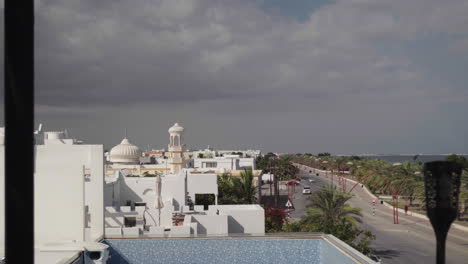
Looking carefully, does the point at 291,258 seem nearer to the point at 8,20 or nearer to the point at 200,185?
the point at 8,20

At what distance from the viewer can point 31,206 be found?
2.14 metres

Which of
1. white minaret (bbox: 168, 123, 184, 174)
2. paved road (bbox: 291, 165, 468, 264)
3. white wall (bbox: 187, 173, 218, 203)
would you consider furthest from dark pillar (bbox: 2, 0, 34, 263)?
white minaret (bbox: 168, 123, 184, 174)

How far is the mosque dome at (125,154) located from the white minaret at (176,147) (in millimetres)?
5403

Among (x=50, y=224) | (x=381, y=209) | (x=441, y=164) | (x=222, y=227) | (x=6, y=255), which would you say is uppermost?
(x=441, y=164)

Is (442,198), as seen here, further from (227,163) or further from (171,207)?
(227,163)

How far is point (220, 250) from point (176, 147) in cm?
2267

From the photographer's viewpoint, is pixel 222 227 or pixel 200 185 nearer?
pixel 222 227

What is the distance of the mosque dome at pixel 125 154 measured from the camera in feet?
126

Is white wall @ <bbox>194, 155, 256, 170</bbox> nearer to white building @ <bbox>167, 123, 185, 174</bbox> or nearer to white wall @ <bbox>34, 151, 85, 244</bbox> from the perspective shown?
white building @ <bbox>167, 123, 185, 174</bbox>

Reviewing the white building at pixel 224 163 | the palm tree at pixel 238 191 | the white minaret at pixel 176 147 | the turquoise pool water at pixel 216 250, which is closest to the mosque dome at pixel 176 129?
the white minaret at pixel 176 147

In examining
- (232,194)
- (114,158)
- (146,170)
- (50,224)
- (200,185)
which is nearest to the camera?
(50,224)

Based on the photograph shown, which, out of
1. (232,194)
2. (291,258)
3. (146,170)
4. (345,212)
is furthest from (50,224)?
(146,170)

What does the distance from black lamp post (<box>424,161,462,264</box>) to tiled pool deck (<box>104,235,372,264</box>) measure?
A: 9054mm

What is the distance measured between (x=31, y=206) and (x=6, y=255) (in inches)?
9.4
